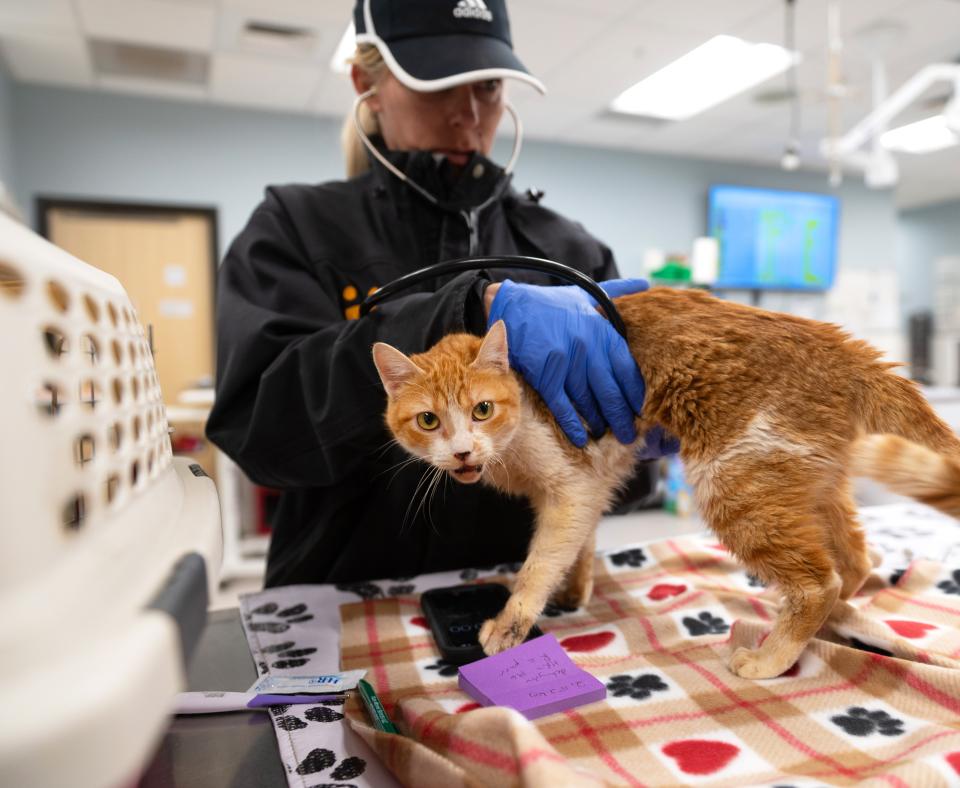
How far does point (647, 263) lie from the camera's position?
18.1ft

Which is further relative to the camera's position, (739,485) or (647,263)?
(647,263)

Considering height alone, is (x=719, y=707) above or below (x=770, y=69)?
below

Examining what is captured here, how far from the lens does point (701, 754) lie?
578mm

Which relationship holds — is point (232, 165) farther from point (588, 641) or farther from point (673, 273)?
point (588, 641)

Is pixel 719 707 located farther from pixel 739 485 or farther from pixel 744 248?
pixel 744 248

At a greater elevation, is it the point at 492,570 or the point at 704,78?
the point at 704,78

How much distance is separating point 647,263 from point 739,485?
16.3 ft

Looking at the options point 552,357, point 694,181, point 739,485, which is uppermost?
point 694,181

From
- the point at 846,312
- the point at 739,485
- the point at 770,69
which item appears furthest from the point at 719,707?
the point at 846,312

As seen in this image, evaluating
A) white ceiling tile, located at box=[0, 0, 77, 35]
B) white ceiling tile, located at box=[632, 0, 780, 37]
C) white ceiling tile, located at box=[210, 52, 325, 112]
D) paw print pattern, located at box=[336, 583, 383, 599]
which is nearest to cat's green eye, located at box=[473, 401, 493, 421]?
paw print pattern, located at box=[336, 583, 383, 599]

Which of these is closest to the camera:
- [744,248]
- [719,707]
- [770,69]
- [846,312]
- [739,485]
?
[719,707]

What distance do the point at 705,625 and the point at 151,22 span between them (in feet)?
12.8

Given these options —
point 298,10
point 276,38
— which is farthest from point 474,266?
point 276,38

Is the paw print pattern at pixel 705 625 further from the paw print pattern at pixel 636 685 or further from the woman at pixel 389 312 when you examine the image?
the woman at pixel 389 312
